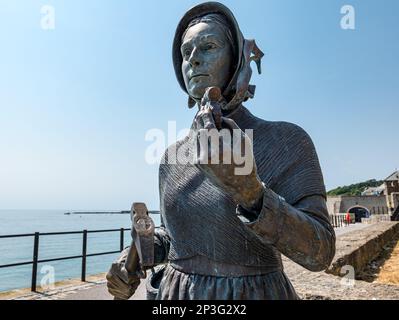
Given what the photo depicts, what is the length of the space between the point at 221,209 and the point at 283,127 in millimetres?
475

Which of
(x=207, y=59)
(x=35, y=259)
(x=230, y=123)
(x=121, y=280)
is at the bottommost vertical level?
(x=35, y=259)

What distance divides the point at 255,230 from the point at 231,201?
27 centimetres

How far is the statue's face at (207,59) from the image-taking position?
1.50 m

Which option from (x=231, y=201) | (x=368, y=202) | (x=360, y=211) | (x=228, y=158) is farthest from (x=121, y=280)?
(x=360, y=211)

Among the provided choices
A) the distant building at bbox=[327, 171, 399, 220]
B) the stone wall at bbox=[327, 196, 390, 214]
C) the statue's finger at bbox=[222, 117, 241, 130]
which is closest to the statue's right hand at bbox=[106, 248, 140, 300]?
the statue's finger at bbox=[222, 117, 241, 130]

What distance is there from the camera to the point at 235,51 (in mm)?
1567

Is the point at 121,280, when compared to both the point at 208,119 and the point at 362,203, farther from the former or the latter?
the point at 362,203

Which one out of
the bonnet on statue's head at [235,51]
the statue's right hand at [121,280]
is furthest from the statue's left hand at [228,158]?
the statue's right hand at [121,280]

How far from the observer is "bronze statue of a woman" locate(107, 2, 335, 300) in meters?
1.05

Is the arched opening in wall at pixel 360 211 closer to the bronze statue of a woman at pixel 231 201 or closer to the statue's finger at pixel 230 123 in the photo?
the bronze statue of a woman at pixel 231 201

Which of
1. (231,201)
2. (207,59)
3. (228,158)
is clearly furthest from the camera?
(207,59)

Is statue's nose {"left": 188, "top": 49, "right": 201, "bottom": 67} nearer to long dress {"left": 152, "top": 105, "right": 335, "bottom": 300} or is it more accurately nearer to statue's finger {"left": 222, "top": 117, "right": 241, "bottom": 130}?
long dress {"left": 152, "top": 105, "right": 335, "bottom": 300}
